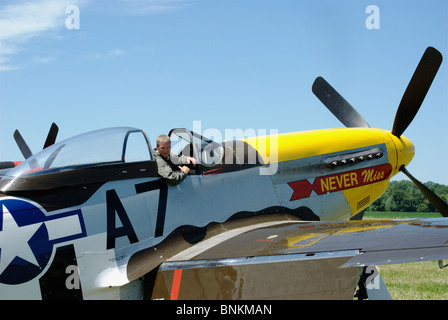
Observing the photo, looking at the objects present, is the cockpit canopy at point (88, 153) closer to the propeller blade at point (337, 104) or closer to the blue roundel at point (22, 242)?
the blue roundel at point (22, 242)

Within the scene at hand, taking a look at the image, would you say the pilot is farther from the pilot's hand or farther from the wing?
the wing

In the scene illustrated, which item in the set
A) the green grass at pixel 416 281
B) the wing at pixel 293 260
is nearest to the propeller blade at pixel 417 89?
the green grass at pixel 416 281

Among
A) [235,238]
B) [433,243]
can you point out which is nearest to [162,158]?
[235,238]

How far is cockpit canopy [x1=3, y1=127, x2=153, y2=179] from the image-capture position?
5195mm

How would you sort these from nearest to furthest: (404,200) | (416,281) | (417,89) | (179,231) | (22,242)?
(22,242)
(179,231)
(416,281)
(417,89)
(404,200)

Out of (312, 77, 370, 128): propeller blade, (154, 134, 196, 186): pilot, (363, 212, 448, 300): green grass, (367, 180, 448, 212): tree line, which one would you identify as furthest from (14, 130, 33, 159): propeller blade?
(367, 180, 448, 212): tree line

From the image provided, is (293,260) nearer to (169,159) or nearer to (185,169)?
(185,169)

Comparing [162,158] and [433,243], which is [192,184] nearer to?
[162,158]

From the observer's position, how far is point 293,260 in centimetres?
446

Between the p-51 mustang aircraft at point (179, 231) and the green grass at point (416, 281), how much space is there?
1959mm

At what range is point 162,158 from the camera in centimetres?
596

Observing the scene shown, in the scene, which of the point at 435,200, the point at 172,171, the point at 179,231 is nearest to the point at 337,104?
the point at 435,200

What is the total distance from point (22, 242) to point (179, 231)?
1.70 m
